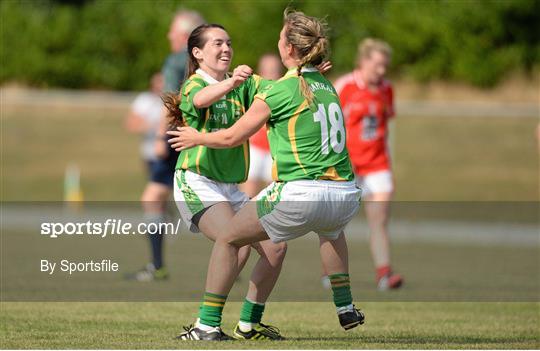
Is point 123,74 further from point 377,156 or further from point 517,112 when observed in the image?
point 377,156

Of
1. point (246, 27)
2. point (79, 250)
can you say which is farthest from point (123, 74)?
point (79, 250)

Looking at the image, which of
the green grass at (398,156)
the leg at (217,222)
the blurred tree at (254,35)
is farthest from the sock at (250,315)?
the blurred tree at (254,35)

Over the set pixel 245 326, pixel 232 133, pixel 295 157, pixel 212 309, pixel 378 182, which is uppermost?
pixel 232 133

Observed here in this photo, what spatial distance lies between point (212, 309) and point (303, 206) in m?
0.88

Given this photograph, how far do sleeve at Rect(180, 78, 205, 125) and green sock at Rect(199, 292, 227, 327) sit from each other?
118 centimetres

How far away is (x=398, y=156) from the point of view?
25.3m

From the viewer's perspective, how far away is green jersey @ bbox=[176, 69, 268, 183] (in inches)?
326

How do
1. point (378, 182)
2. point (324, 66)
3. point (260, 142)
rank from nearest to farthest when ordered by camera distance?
1. point (324, 66)
2. point (378, 182)
3. point (260, 142)

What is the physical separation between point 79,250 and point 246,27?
13.3m

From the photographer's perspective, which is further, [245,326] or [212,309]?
[245,326]

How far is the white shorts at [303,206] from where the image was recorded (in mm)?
7578

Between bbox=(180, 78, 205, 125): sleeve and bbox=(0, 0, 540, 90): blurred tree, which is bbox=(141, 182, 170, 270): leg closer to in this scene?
bbox=(180, 78, 205, 125): sleeve

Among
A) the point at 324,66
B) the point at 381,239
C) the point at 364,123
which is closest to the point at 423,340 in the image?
the point at 324,66

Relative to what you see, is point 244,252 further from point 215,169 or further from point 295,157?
point 295,157
